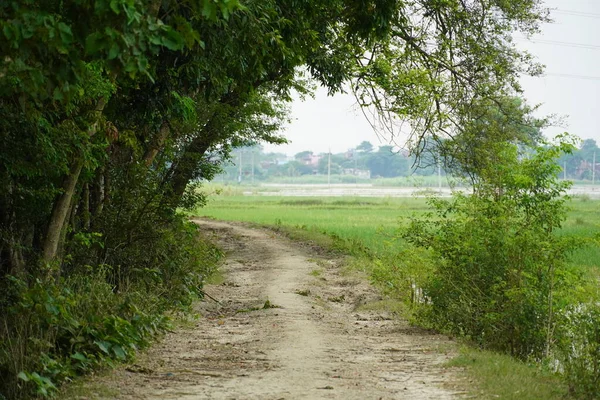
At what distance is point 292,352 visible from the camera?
9.35 metres

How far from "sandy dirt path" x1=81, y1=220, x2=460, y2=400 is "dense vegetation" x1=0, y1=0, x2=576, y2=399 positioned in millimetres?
580

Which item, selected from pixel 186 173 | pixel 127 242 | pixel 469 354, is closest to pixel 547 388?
pixel 469 354

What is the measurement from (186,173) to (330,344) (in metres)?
7.22

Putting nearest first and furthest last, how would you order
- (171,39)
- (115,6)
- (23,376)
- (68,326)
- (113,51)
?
(115,6) < (113,51) < (171,39) < (23,376) < (68,326)

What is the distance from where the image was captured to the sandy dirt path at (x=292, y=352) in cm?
758

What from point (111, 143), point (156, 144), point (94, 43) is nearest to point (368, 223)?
point (156, 144)

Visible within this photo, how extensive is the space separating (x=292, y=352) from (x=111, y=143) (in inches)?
180

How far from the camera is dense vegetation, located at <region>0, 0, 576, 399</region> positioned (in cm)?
585

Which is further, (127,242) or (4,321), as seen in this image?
(127,242)

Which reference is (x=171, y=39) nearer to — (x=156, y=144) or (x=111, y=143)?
(x=111, y=143)

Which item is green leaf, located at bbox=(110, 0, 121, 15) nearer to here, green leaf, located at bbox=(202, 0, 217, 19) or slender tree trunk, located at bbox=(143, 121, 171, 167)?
green leaf, located at bbox=(202, 0, 217, 19)

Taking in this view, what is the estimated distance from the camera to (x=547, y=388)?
26.1ft

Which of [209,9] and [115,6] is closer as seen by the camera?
[115,6]

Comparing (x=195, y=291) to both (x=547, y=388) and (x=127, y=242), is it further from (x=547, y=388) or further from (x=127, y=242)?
(x=547, y=388)
